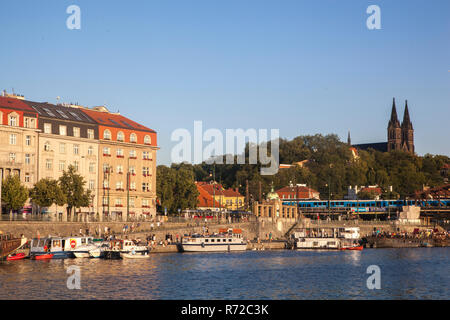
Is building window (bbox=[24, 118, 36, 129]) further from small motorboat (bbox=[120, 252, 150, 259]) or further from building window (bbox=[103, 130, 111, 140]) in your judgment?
small motorboat (bbox=[120, 252, 150, 259])

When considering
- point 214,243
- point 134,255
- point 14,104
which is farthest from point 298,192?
point 134,255

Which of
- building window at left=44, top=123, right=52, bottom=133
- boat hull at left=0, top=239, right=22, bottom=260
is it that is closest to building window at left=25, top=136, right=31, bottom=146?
building window at left=44, top=123, right=52, bottom=133

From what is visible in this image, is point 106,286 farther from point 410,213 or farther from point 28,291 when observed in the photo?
point 410,213

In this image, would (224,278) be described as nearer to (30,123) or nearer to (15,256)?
(15,256)

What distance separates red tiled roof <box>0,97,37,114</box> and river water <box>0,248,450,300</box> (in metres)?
32.2

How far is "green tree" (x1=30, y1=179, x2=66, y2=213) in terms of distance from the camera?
100000 mm

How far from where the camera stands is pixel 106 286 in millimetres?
59094

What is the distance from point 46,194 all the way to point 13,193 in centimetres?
576

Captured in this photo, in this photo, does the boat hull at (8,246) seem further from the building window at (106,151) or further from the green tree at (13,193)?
the building window at (106,151)

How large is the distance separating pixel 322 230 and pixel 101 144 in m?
46.5

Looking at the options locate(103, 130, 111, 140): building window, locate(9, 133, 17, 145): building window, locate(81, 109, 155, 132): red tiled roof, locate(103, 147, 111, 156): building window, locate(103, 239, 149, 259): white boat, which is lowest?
locate(103, 239, 149, 259): white boat

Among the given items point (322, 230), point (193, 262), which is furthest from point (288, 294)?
point (322, 230)

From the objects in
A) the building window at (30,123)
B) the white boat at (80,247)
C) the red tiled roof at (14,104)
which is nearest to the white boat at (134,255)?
the white boat at (80,247)

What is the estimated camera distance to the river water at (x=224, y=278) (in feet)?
184
